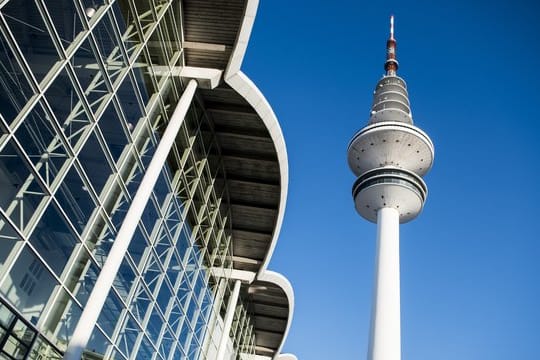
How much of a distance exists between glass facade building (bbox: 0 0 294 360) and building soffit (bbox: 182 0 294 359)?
0.07 m

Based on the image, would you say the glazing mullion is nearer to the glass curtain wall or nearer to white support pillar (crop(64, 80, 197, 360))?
the glass curtain wall

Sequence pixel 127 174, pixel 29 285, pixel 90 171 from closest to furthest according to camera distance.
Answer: pixel 29 285, pixel 90 171, pixel 127 174

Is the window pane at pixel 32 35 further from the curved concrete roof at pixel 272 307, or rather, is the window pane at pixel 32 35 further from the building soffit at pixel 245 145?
the curved concrete roof at pixel 272 307

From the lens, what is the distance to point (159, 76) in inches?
735

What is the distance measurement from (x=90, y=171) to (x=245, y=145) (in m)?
10.8

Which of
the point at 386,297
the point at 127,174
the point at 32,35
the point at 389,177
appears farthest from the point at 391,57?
the point at 32,35

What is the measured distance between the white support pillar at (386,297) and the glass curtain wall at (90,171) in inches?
851

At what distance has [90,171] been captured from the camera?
1538cm

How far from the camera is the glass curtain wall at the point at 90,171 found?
467 inches

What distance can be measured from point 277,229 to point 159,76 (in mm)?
13547

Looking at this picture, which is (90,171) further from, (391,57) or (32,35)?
(391,57)

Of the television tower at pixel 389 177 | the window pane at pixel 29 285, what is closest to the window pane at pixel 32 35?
the window pane at pixel 29 285

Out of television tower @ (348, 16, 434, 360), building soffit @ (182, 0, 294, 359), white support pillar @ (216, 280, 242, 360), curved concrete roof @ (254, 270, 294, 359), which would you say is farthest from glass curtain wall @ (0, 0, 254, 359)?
television tower @ (348, 16, 434, 360)

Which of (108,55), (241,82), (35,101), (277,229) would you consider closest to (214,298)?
(277,229)
